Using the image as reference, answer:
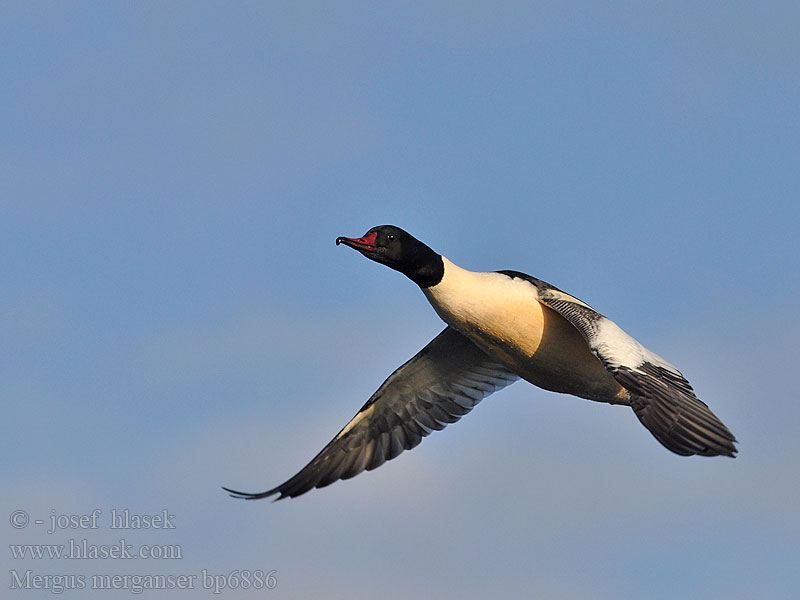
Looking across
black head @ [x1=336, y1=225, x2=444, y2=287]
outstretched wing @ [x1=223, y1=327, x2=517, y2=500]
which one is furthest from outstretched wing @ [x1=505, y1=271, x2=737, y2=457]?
Answer: outstretched wing @ [x1=223, y1=327, x2=517, y2=500]

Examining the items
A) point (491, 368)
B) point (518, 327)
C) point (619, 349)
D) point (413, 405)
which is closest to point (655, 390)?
point (619, 349)

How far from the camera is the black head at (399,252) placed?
14195 mm

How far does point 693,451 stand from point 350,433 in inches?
265

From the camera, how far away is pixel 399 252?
46.7 feet

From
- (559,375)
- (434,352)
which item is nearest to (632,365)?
(559,375)

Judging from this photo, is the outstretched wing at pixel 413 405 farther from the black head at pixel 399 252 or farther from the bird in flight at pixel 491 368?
the black head at pixel 399 252

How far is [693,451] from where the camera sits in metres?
11.1

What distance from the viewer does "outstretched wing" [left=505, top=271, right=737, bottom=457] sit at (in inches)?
443

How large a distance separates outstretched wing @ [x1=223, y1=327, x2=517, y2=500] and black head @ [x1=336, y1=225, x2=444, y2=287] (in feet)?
7.00

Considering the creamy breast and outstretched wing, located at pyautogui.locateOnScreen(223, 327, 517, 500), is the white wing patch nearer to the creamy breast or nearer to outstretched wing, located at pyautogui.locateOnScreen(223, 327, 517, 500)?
the creamy breast

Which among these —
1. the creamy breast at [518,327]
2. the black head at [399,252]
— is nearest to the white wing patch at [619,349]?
the creamy breast at [518,327]

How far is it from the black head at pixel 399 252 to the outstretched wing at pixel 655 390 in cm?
159

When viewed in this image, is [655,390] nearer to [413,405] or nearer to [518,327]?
[518,327]

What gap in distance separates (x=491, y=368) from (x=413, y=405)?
1.23 m
